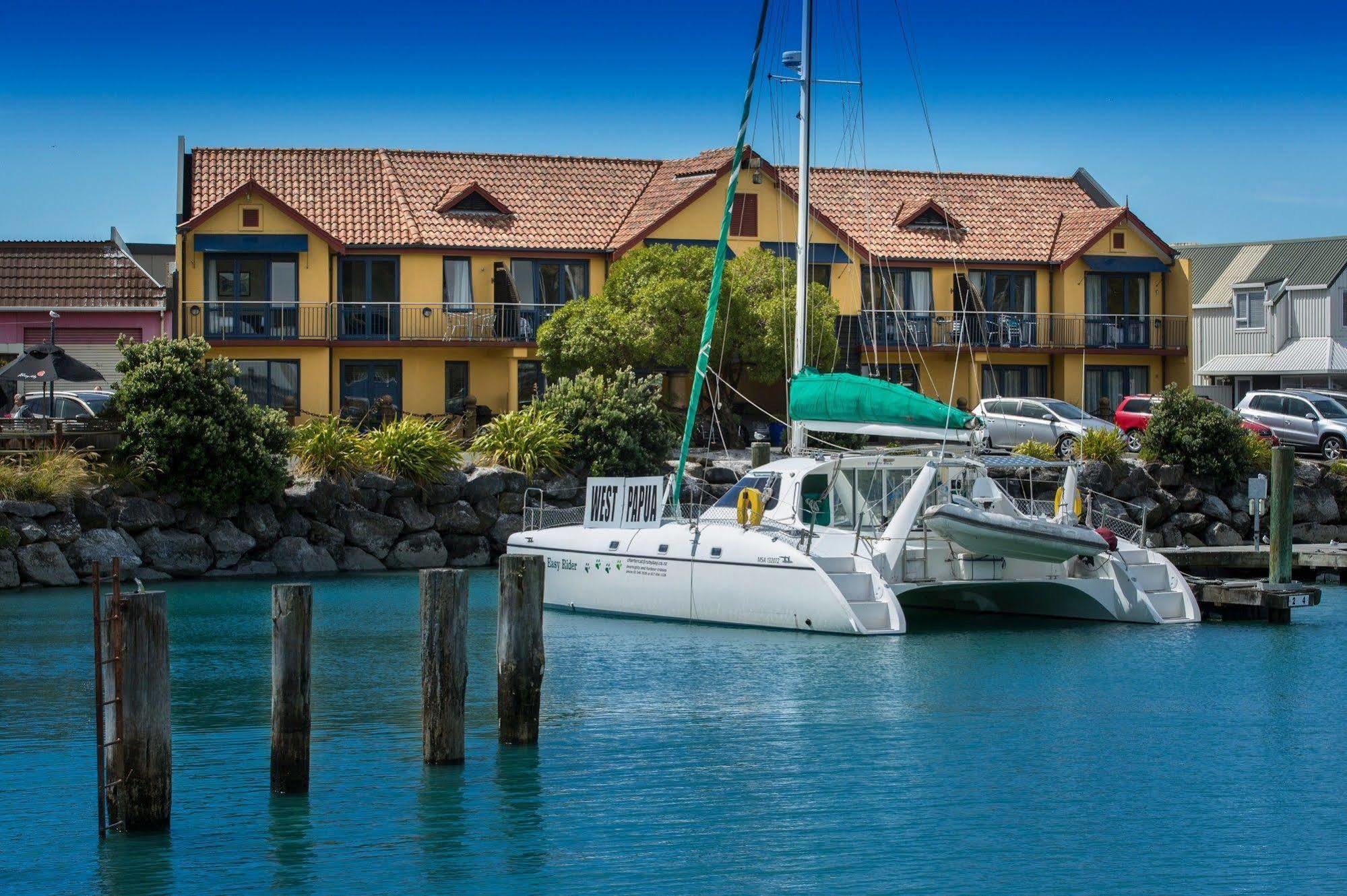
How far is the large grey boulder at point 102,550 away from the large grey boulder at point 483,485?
724 cm

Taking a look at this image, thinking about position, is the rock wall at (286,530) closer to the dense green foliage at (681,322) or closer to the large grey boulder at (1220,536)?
the dense green foliage at (681,322)

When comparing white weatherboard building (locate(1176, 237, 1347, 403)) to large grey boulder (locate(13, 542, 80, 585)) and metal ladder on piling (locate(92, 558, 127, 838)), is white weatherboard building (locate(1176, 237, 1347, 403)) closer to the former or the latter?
large grey boulder (locate(13, 542, 80, 585))

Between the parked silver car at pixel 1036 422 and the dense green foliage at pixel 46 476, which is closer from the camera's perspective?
the dense green foliage at pixel 46 476

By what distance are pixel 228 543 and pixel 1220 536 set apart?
23.5 meters

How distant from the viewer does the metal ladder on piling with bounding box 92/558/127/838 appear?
13.5 meters

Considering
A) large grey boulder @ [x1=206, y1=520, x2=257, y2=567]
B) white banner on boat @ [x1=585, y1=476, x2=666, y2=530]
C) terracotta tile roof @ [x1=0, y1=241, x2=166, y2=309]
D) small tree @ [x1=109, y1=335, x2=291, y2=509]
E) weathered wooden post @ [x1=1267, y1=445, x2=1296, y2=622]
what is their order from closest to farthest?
1. white banner on boat @ [x1=585, y1=476, x2=666, y2=530]
2. weathered wooden post @ [x1=1267, y1=445, x2=1296, y2=622]
3. small tree @ [x1=109, y1=335, x2=291, y2=509]
4. large grey boulder @ [x1=206, y1=520, x2=257, y2=567]
5. terracotta tile roof @ [x1=0, y1=241, x2=166, y2=309]

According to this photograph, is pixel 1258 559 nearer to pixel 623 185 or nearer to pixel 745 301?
pixel 745 301

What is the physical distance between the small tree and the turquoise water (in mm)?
8143

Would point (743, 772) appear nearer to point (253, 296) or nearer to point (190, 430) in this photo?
point (190, 430)

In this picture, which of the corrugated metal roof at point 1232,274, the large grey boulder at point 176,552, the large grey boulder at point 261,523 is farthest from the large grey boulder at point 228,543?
the corrugated metal roof at point 1232,274

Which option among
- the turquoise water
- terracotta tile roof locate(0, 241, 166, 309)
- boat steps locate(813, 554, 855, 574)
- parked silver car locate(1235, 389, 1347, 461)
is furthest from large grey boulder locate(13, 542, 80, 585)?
parked silver car locate(1235, 389, 1347, 461)

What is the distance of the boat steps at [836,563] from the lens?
24938 millimetres

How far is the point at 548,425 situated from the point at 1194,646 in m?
17.3

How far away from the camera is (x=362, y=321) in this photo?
47219 mm
